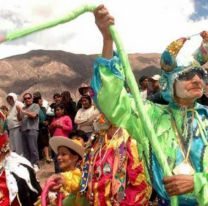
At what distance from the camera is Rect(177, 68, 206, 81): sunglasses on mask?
3.08 metres

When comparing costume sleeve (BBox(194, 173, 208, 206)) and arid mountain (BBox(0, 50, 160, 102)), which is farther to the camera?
arid mountain (BBox(0, 50, 160, 102))

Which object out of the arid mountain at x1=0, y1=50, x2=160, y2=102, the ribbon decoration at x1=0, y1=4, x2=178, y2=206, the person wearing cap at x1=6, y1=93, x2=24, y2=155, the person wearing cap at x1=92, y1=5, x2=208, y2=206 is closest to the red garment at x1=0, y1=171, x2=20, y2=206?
the person wearing cap at x1=92, y1=5, x2=208, y2=206

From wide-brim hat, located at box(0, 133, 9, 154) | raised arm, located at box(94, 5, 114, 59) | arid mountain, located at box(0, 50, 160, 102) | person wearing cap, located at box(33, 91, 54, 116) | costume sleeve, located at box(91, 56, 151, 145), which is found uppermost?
arid mountain, located at box(0, 50, 160, 102)

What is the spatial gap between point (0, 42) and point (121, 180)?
1890 mm

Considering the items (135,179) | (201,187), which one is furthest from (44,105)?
(201,187)

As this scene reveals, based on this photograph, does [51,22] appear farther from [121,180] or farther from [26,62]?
[26,62]

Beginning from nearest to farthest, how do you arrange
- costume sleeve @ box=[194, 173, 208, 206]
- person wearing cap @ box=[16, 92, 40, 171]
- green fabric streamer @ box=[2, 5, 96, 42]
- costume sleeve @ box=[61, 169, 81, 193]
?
green fabric streamer @ box=[2, 5, 96, 42] → costume sleeve @ box=[194, 173, 208, 206] → costume sleeve @ box=[61, 169, 81, 193] → person wearing cap @ box=[16, 92, 40, 171]

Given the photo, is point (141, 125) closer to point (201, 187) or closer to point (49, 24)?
point (201, 187)

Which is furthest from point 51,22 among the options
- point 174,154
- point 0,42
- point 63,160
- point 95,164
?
Answer: point 63,160

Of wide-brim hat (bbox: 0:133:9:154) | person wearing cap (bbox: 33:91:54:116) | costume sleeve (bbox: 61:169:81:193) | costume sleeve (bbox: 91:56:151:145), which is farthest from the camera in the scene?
person wearing cap (bbox: 33:91:54:116)

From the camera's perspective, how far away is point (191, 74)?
3084 mm

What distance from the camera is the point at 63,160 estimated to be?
4934 millimetres

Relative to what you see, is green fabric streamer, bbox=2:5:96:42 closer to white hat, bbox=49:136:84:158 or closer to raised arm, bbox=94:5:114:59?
raised arm, bbox=94:5:114:59

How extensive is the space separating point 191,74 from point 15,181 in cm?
248
